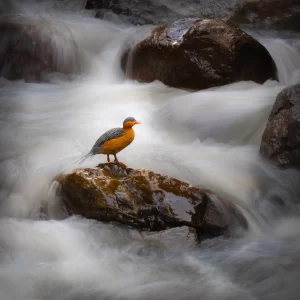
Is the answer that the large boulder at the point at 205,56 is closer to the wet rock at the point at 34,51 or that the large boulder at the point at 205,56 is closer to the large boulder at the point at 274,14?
the wet rock at the point at 34,51

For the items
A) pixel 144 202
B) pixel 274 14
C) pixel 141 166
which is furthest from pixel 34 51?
pixel 144 202

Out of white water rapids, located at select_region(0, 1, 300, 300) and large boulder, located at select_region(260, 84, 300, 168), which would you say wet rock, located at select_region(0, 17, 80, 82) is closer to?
white water rapids, located at select_region(0, 1, 300, 300)

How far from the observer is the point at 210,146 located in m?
5.49

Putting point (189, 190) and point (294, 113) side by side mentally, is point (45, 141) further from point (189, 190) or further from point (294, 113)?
point (294, 113)

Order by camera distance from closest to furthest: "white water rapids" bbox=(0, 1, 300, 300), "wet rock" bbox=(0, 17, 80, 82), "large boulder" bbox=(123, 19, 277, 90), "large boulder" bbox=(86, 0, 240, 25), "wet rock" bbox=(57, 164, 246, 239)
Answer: "white water rapids" bbox=(0, 1, 300, 300), "wet rock" bbox=(57, 164, 246, 239), "large boulder" bbox=(123, 19, 277, 90), "wet rock" bbox=(0, 17, 80, 82), "large boulder" bbox=(86, 0, 240, 25)

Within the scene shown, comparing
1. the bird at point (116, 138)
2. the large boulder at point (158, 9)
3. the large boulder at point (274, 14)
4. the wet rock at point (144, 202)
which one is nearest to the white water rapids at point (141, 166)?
the wet rock at point (144, 202)

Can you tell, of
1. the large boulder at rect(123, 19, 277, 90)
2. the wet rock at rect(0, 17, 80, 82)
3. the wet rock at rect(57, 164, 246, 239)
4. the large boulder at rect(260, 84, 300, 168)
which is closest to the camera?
the wet rock at rect(57, 164, 246, 239)

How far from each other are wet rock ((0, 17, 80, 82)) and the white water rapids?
0.20 m

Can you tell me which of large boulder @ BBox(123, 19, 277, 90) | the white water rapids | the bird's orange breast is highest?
large boulder @ BBox(123, 19, 277, 90)

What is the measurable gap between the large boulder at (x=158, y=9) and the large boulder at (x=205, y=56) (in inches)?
122

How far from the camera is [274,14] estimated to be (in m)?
9.00

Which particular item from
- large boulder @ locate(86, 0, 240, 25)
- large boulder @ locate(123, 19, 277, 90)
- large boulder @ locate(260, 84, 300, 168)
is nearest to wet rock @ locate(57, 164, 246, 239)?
large boulder @ locate(260, 84, 300, 168)

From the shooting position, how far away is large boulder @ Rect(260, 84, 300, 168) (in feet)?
15.5

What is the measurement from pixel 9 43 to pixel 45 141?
298cm
